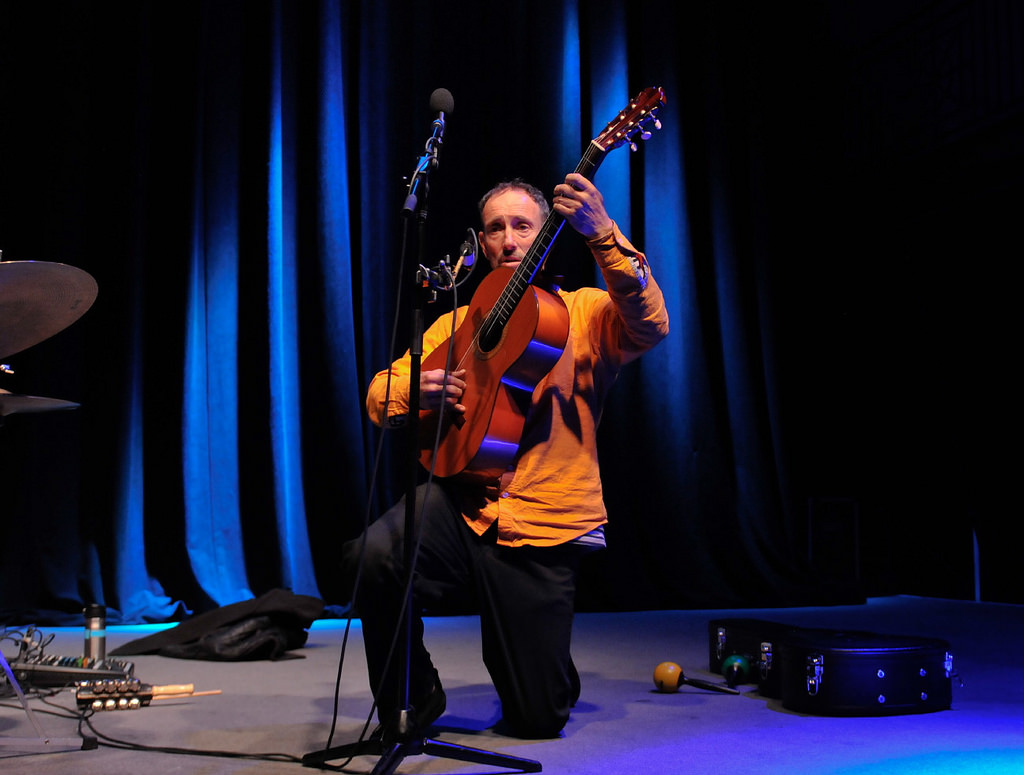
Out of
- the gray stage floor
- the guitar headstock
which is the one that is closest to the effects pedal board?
the gray stage floor

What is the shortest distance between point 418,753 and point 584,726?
2.10ft

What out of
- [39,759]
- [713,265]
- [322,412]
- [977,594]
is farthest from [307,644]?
[977,594]

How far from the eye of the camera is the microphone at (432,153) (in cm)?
194

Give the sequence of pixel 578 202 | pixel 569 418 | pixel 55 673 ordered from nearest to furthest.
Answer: pixel 578 202, pixel 569 418, pixel 55 673

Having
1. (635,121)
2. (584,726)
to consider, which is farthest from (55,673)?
(635,121)

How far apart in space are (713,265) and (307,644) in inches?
128

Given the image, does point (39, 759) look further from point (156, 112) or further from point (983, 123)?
point (983, 123)

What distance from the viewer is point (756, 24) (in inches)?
240

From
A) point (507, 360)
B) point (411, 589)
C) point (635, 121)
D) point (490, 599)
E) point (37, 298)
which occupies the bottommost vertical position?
point (490, 599)

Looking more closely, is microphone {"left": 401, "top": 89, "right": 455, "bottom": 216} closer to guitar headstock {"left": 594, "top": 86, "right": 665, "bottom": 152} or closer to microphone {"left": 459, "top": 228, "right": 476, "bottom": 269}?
microphone {"left": 459, "top": 228, "right": 476, "bottom": 269}

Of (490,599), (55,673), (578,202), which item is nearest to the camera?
(578,202)

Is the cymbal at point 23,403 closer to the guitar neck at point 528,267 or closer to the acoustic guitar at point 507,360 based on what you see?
the acoustic guitar at point 507,360

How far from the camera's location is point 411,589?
6.28ft

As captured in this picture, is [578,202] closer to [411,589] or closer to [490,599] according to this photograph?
[411,589]
